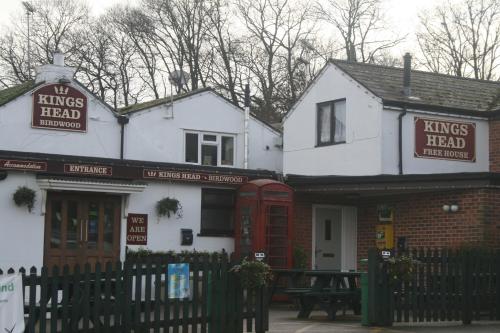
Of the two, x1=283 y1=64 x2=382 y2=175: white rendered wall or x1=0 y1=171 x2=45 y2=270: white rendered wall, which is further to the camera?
x1=283 y1=64 x2=382 y2=175: white rendered wall

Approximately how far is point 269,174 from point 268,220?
→ 1776mm

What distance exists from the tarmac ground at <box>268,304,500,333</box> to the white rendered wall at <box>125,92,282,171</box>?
39.6 feet

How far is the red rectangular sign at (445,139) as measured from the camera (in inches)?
898

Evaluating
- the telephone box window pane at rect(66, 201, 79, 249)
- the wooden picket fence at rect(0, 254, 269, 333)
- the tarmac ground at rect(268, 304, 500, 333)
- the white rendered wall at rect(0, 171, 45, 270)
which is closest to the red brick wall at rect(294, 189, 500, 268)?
the tarmac ground at rect(268, 304, 500, 333)

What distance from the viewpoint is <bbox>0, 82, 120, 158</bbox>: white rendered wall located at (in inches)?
977

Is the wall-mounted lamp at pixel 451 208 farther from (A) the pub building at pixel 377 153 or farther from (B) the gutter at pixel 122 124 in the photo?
(B) the gutter at pixel 122 124

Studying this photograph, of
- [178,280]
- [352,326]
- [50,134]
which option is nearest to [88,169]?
[50,134]

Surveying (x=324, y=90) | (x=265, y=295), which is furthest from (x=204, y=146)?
(x=265, y=295)

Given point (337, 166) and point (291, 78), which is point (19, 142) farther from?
point (291, 78)

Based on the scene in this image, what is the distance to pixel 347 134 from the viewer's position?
23.2m

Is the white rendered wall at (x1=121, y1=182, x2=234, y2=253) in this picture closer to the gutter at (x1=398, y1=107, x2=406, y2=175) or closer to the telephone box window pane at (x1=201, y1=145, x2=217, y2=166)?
the gutter at (x1=398, y1=107, x2=406, y2=175)

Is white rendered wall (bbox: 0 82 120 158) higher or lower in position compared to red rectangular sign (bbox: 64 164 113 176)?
higher

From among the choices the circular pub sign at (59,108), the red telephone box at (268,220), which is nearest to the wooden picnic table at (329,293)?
the red telephone box at (268,220)

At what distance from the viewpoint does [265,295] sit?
13.5m
